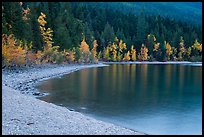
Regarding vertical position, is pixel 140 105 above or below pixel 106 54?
above

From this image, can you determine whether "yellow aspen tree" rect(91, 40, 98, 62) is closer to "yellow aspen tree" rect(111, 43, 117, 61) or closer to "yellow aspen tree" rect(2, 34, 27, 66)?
"yellow aspen tree" rect(111, 43, 117, 61)

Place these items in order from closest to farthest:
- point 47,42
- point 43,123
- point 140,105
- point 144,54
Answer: point 43,123 < point 140,105 < point 47,42 < point 144,54

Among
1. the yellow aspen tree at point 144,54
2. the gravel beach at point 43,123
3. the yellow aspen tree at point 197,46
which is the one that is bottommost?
the yellow aspen tree at point 144,54

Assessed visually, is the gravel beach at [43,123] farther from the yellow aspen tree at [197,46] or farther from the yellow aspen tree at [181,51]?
the yellow aspen tree at [197,46]

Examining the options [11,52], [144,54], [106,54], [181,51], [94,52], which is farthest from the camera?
[181,51]

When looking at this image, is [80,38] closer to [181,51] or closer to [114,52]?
[114,52]

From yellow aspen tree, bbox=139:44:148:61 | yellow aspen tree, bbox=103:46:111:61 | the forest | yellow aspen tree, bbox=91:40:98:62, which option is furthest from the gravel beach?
yellow aspen tree, bbox=139:44:148:61

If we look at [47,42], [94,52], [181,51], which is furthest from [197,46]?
[47,42]

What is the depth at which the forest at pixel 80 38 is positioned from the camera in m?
55.5

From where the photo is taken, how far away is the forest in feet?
182

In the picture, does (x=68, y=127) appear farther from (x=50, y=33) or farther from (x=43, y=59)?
(x=50, y=33)

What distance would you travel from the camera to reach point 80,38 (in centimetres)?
9194

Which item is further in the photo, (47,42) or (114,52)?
(114,52)

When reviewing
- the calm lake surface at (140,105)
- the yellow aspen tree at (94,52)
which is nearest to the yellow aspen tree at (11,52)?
the calm lake surface at (140,105)
